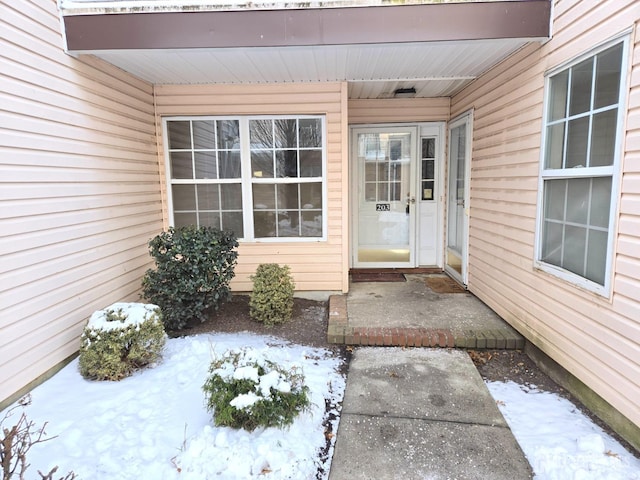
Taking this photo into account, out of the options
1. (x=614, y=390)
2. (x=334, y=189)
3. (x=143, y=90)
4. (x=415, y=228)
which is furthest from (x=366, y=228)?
(x=614, y=390)

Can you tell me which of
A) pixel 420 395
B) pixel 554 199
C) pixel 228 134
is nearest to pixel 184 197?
pixel 228 134

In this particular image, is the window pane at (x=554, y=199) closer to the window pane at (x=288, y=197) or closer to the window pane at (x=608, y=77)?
the window pane at (x=608, y=77)

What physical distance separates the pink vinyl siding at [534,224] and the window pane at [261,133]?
7.93ft

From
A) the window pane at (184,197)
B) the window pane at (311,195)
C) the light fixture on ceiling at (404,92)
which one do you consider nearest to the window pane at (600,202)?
the window pane at (311,195)

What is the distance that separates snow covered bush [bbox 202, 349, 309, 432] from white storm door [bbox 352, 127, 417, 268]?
3.67 meters

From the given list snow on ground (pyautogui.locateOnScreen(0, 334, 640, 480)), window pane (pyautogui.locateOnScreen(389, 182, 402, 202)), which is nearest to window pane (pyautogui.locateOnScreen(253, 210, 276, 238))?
window pane (pyautogui.locateOnScreen(389, 182, 402, 202))

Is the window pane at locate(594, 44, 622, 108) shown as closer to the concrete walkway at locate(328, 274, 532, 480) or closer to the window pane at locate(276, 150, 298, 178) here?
the concrete walkway at locate(328, 274, 532, 480)

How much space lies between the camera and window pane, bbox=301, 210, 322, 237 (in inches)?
186

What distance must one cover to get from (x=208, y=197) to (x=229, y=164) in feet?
1.59

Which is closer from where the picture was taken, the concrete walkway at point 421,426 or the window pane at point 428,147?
the concrete walkway at point 421,426

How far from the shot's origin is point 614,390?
2.32 m

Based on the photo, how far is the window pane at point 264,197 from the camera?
185 inches

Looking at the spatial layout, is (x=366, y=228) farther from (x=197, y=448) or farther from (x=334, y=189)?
(x=197, y=448)

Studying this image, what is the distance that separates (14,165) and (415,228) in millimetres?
4701
